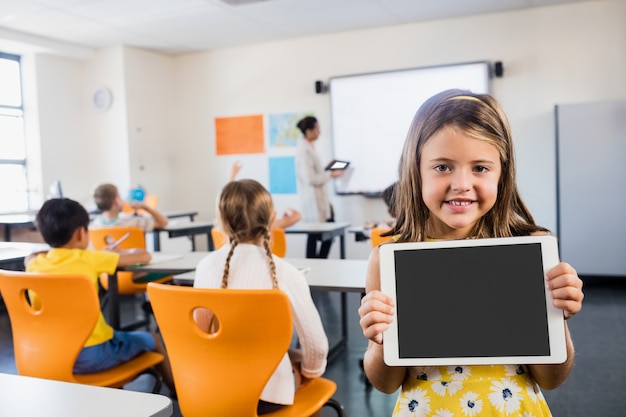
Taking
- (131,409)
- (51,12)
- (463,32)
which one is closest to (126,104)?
(51,12)

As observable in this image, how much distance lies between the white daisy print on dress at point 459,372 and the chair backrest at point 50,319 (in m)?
1.22

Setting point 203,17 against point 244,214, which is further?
point 203,17

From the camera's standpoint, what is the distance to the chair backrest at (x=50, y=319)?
173cm

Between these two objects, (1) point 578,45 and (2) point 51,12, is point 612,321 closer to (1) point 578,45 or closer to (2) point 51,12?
(1) point 578,45

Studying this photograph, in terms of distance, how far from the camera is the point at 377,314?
0.80 meters

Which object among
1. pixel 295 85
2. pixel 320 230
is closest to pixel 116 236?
pixel 320 230

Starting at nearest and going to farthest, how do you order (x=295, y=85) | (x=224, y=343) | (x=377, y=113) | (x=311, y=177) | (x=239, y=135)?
(x=224, y=343) → (x=311, y=177) → (x=377, y=113) → (x=295, y=85) → (x=239, y=135)

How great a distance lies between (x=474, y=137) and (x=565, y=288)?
26cm

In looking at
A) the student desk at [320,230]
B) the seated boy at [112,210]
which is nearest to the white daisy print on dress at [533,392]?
the student desk at [320,230]

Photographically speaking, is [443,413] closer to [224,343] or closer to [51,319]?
[224,343]

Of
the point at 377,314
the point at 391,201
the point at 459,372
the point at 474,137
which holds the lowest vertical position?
the point at 459,372

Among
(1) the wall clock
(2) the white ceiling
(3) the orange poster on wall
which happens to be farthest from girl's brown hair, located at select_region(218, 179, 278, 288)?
(1) the wall clock

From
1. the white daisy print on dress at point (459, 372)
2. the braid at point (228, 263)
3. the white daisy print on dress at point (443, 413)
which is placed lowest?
the white daisy print on dress at point (443, 413)

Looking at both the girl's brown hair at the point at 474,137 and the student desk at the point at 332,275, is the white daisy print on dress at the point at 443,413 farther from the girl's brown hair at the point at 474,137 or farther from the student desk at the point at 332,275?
the student desk at the point at 332,275
